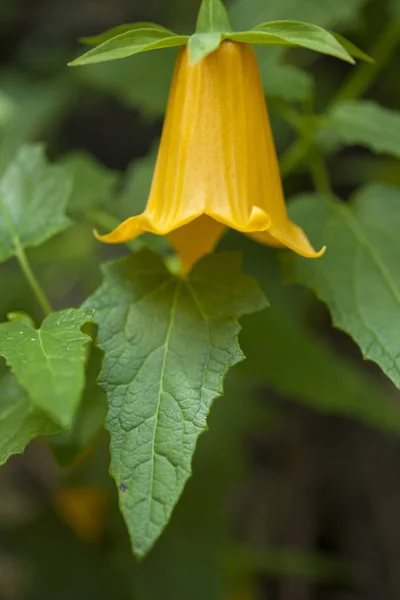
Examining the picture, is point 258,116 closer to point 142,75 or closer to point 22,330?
point 22,330

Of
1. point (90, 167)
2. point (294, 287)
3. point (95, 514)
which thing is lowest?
point (95, 514)

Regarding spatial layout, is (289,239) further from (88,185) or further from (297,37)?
(88,185)

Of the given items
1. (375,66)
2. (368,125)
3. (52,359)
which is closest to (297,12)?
(375,66)

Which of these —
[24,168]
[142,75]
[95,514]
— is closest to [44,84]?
[142,75]

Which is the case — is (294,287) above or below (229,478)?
above

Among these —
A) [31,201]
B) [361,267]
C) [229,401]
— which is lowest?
[229,401]

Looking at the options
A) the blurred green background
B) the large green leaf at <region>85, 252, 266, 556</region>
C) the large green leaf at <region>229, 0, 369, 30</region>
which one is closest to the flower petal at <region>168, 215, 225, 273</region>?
the large green leaf at <region>85, 252, 266, 556</region>

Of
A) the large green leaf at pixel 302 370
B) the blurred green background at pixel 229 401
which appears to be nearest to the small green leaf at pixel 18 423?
the blurred green background at pixel 229 401
